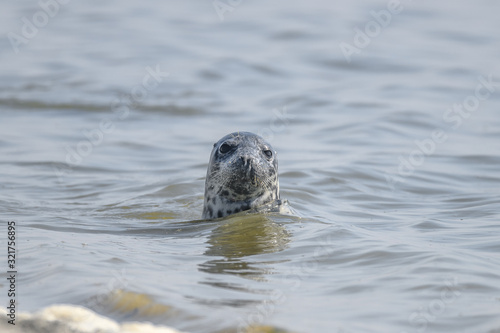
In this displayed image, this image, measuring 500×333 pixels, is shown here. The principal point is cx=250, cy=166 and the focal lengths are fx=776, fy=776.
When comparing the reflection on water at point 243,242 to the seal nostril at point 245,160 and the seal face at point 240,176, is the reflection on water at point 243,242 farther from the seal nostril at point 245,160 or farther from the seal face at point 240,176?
the seal nostril at point 245,160

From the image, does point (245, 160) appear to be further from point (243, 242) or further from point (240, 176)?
point (243, 242)

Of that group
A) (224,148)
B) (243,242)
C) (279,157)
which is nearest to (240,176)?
(224,148)

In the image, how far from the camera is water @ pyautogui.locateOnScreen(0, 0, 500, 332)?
14.8ft

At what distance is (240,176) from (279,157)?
4139 mm

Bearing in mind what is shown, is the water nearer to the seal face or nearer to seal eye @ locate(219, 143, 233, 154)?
the seal face

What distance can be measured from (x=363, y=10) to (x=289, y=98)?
8.75 metres

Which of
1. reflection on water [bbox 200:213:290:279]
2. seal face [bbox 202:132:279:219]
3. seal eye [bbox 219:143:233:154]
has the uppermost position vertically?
seal eye [bbox 219:143:233:154]

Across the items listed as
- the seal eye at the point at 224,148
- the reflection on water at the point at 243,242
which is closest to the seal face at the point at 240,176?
the seal eye at the point at 224,148

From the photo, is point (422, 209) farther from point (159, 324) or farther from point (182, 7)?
point (182, 7)

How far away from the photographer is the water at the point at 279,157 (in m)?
4.52

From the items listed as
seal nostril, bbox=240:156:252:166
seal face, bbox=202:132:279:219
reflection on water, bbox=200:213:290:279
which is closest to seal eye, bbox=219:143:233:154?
seal face, bbox=202:132:279:219

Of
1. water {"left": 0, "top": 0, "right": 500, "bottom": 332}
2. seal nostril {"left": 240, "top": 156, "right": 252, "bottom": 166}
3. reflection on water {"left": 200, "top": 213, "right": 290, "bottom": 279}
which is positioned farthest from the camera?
seal nostril {"left": 240, "top": 156, "right": 252, "bottom": 166}

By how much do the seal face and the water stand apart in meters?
0.23

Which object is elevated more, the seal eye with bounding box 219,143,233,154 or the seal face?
the seal eye with bounding box 219,143,233,154
